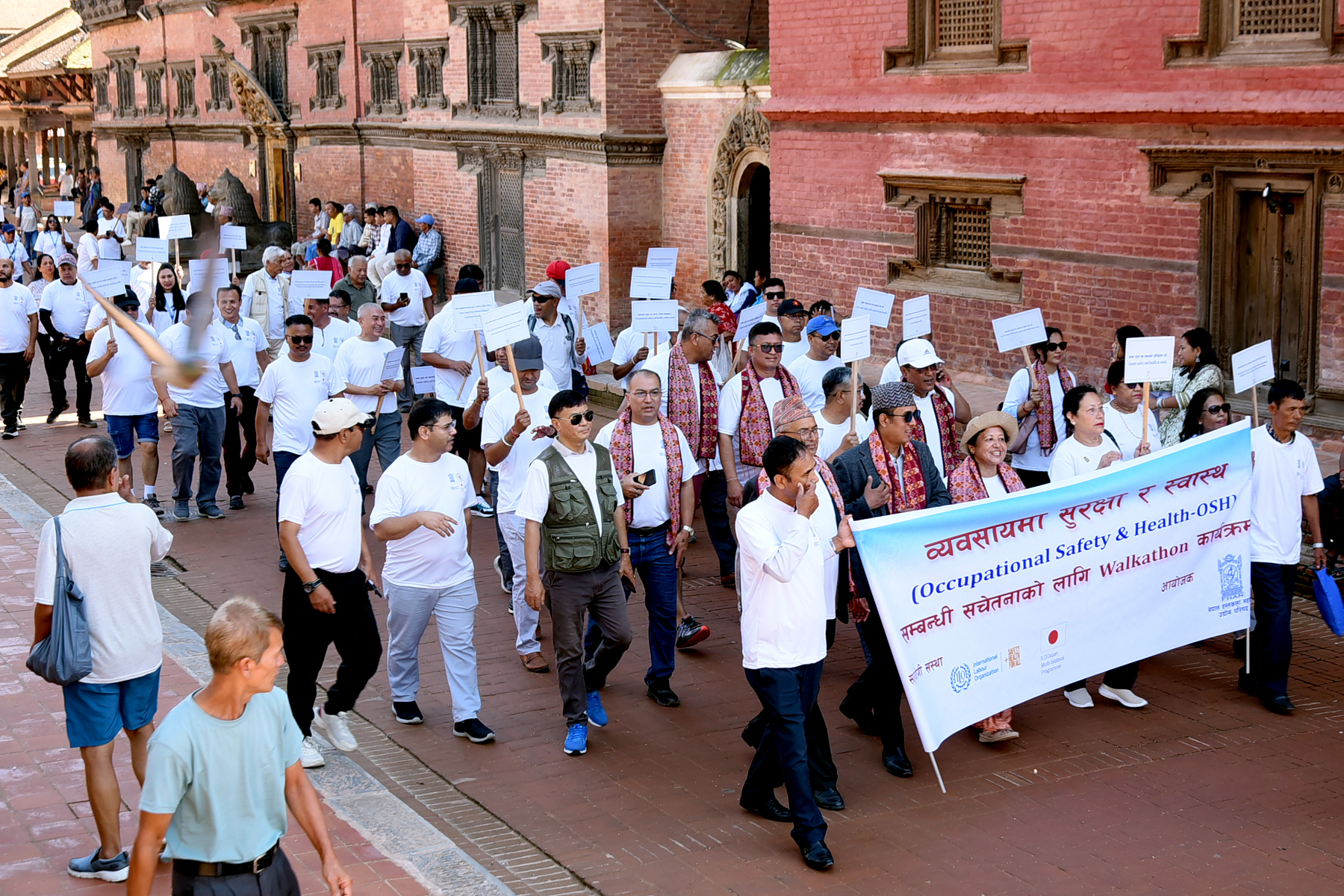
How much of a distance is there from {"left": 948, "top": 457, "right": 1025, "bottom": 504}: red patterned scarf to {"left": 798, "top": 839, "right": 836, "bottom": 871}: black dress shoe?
202 centimetres

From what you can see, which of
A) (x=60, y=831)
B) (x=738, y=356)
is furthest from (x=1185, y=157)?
(x=60, y=831)

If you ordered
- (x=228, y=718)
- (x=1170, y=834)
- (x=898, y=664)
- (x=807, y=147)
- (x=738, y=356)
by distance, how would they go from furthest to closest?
1. (x=807, y=147)
2. (x=738, y=356)
3. (x=898, y=664)
4. (x=1170, y=834)
5. (x=228, y=718)

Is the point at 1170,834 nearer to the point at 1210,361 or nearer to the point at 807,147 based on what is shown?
the point at 1210,361

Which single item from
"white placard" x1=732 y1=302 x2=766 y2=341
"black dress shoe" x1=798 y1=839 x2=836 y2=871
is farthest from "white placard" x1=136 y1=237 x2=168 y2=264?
"black dress shoe" x1=798 y1=839 x2=836 y2=871

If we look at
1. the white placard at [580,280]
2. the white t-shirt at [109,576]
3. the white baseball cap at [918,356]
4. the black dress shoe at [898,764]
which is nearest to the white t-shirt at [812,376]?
the white baseball cap at [918,356]

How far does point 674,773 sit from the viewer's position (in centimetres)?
743

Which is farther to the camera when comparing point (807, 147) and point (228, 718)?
point (807, 147)

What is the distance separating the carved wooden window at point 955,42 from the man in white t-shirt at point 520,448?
6917 millimetres

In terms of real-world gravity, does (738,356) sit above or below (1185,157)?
→ below

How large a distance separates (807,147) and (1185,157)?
5.11 m

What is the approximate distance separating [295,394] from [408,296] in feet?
20.2

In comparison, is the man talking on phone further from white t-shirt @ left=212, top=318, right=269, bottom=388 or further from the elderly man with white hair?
the elderly man with white hair

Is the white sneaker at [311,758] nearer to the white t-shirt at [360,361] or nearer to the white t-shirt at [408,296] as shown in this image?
the white t-shirt at [360,361]

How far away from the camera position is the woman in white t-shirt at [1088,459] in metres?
8.23
